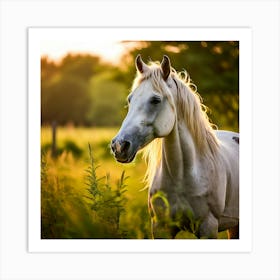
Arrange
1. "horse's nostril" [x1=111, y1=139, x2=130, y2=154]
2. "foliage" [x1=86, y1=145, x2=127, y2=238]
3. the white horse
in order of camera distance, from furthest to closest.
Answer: "foliage" [x1=86, y1=145, x2=127, y2=238]
the white horse
"horse's nostril" [x1=111, y1=139, x2=130, y2=154]

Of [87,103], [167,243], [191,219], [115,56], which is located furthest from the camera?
[87,103]

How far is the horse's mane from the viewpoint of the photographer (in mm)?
3961

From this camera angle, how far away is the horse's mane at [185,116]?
3.96 meters

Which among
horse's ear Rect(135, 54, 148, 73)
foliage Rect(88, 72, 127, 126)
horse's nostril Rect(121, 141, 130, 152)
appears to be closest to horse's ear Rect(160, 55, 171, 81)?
horse's ear Rect(135, 54, 148, 73)

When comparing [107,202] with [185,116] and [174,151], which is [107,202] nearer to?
[174,151]

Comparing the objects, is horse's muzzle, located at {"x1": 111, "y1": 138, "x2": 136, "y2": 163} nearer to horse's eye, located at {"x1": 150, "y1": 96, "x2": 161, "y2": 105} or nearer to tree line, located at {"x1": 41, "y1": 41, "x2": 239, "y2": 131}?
horse's eye, located at {"x1": 150, "y1": 96, "x2": 161, "y2": 105}

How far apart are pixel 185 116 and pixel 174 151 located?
25 centimetres

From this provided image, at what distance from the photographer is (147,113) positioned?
12.7 feet
